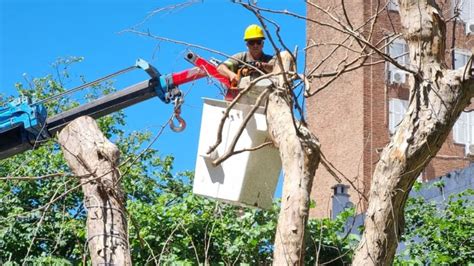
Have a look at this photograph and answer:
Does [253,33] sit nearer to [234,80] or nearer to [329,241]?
[234,80]

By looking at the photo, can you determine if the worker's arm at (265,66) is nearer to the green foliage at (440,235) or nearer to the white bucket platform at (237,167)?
the white bucket platform at (237,167)

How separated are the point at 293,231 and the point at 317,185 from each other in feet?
85.5

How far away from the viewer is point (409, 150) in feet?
18.5

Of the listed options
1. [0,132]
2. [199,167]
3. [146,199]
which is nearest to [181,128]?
[199,167]

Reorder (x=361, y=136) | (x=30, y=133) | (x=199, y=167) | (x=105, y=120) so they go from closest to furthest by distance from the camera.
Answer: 1. (x=199, y=167)
2. (x=30, y=133)
3. (x=105, y=120)
4. (x=361, y=136)

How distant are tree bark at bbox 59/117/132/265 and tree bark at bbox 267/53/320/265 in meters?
0.94

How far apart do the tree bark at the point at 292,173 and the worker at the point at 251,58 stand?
3.89 feet

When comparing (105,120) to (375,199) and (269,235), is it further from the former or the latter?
(375,199)

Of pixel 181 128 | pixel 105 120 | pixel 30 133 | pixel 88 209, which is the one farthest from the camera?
pixel 105 120

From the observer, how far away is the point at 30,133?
37.9 feet

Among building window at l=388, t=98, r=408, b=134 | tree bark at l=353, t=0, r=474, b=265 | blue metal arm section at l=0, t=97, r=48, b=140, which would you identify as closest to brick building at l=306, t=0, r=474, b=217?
building window at l=388, t=98, r=408, b=134

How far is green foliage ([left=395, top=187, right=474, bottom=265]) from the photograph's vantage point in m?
12.9

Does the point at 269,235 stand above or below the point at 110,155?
above

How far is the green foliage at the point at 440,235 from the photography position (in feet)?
42.3
